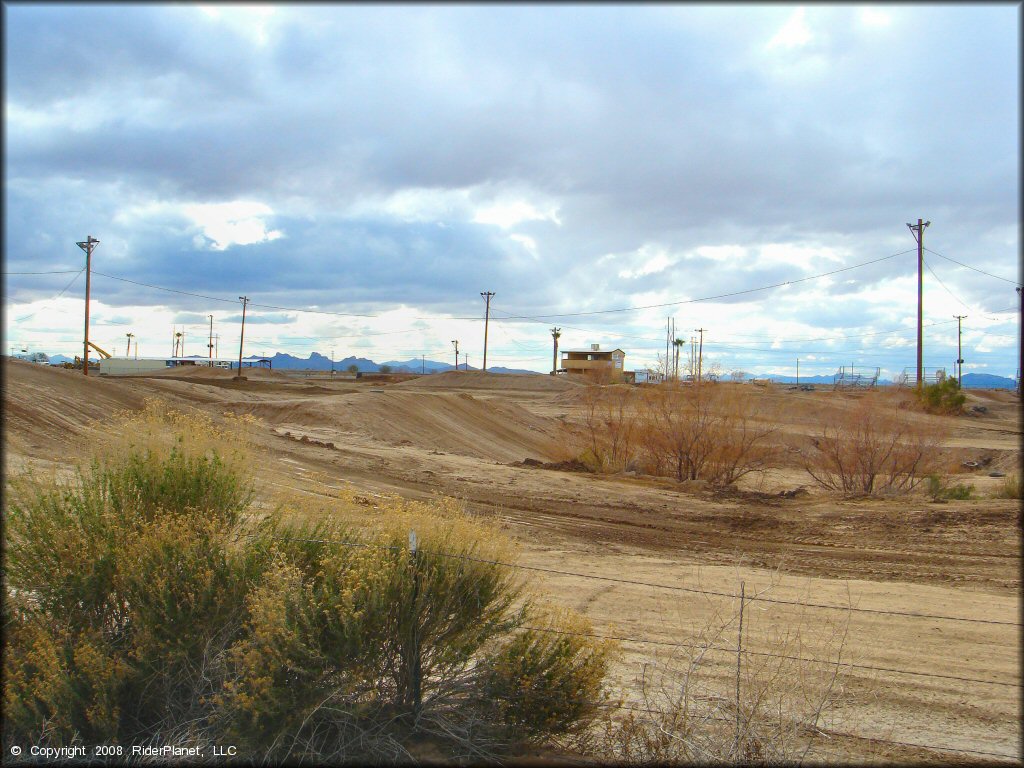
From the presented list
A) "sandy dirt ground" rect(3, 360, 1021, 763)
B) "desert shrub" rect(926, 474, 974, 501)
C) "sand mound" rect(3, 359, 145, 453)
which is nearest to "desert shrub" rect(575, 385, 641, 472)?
"sandy dirt ground" rect(3, 360, 1021, 763)

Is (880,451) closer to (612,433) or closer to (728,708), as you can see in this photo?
(612,433)

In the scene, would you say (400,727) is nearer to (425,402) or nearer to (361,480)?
(361,480)

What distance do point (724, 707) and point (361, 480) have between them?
1759 centimetres

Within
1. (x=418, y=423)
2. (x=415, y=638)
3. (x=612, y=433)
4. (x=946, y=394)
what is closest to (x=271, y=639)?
(x=415, y=638)

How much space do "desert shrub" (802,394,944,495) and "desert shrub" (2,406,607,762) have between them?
20.6 meters

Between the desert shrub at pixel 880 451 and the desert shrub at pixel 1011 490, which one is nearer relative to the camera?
the desert shrub at pixel 1011 490

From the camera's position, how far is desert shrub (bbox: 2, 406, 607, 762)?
6.68 meters

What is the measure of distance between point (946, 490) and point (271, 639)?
71.9ft

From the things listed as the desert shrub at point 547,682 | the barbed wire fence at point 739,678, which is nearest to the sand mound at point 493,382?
the barbed wire fence at point 739,678

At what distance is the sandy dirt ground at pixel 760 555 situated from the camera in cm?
858

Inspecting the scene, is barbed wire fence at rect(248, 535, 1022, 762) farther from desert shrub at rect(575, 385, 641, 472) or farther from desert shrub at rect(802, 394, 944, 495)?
desert shrub at rect(575, 385, 641, 472)

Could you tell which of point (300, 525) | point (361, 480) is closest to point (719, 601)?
point (300, 525)

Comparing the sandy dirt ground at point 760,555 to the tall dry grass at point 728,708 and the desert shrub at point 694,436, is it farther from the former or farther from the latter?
the desert shrub at point 694,436

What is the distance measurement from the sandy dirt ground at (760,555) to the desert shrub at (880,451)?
1.32 meters
